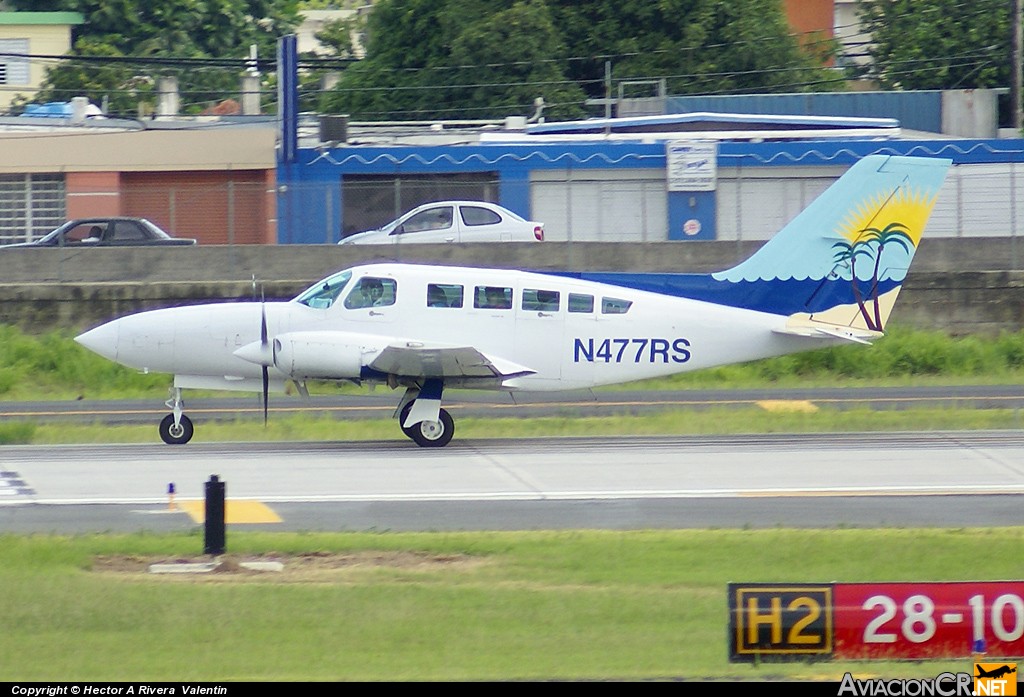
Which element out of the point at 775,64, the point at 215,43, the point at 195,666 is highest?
the point at 215,43

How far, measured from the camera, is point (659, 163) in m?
37.2

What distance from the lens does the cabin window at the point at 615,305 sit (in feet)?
63.3

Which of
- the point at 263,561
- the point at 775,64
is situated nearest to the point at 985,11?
the point at 775,64

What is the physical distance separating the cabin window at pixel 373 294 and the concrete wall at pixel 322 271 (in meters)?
11.0

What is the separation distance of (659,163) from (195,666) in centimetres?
2965

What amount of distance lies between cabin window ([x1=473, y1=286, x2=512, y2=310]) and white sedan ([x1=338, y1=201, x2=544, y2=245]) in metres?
13.0

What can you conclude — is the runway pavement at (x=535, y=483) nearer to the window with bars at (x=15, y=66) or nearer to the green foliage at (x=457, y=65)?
the green foliage at (x=457, y=65)

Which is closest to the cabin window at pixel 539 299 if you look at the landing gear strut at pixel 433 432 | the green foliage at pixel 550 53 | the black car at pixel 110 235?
the landing gear strut at pixel 433 432

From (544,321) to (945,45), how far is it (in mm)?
38366

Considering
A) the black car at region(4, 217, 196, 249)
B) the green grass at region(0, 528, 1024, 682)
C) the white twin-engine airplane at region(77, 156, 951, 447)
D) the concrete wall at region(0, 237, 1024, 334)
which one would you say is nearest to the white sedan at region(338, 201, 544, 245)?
the concrete wall at region(0, 237, 1024, 334)

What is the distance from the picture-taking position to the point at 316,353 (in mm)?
18734

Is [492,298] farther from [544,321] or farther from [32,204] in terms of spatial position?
[32,204]

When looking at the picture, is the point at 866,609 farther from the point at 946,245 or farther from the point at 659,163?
the point at 659,163

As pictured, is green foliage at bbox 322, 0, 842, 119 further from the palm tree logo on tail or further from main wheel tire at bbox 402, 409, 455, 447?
main wheel tire at bbox 402, 409, 455, 447
